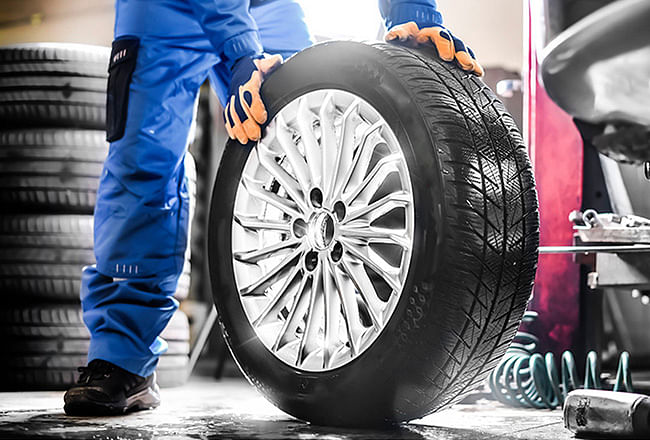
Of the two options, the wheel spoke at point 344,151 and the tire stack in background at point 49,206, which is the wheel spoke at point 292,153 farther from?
the tire stack in background at point 49,206

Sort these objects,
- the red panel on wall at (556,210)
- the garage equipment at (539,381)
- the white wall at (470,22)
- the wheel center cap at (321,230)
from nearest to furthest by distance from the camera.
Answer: the wheel center cap at (321,230)
the garage equipment at (539,381)
the red panel on wall at (556,210)
the white wall at (470,22)

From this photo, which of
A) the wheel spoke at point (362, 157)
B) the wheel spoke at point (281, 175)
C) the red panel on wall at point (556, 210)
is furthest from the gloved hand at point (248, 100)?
the red panel on wall at point (556, 210)

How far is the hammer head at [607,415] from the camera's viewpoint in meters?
1.27

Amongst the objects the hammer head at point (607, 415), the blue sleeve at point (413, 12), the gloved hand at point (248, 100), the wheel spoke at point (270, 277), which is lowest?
the hammer head at point (607, 415)

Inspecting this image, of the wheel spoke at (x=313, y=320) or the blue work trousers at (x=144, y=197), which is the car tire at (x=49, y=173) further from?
the wheel spoke at (x=313, y=320)

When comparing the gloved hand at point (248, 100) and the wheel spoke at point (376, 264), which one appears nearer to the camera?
the wheel spoke at point (376, 264)

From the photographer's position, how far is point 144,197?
1786 mm

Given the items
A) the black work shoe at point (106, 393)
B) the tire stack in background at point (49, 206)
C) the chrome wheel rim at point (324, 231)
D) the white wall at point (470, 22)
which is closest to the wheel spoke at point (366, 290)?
the chrome wheel rim at point (324, 231)

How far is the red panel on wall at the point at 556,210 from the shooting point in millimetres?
2547

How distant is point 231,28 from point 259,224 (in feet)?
1.45

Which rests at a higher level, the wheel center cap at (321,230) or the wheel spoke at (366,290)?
the wheel center cap at (321,230)

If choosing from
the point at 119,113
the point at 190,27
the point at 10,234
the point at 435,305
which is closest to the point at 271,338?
the point at 435,305

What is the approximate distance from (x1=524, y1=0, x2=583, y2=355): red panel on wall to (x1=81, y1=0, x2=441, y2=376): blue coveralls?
1024 millimetres

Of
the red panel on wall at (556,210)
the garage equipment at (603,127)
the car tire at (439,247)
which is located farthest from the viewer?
the red panel on wall at (556,210)
